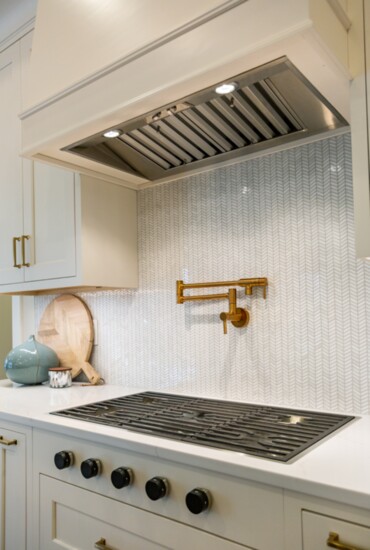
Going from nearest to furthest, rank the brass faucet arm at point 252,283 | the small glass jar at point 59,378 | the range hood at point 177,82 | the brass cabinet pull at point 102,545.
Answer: the range hood at point 177,82
the brass cabinet pull at point 102,545
the brass faucet arm at point 252,283
the small glass jar at point 59,378

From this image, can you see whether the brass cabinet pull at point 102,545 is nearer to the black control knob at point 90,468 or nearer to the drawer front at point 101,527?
the drawer front at point 101,527

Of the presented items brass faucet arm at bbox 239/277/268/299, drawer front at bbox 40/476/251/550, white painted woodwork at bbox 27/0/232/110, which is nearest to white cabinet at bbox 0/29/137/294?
white painted woodwork at bbox 27/0/232/110

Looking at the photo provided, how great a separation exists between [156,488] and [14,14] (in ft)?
7.27

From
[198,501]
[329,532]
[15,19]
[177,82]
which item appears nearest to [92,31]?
[177,82]

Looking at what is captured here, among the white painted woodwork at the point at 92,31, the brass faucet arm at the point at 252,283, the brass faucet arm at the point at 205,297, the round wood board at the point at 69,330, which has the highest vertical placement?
the white painted woodwork at the point at 92,31

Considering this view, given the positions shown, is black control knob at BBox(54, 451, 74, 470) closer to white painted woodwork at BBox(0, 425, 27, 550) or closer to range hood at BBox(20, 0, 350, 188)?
white painted woodwork at BBox(0, 425, 27, 550)

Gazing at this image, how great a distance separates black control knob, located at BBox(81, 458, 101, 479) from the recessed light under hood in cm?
100

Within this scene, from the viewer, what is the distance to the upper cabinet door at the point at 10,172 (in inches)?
83.7

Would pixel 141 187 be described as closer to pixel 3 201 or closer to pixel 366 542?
pixel 3 201

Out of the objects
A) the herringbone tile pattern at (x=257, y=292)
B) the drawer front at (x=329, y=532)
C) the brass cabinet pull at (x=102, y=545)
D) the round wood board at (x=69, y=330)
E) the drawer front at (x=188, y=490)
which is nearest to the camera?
the drawer front at (x=329, y=532)

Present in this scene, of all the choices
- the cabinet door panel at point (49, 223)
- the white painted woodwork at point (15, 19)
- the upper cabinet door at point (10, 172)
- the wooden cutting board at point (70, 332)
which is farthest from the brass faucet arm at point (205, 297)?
the white painted woodwork at point (15, 19)

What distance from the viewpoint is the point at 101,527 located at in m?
1.24

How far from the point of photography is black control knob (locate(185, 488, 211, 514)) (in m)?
1.01

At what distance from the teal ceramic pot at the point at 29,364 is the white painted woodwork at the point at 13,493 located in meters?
0.53
